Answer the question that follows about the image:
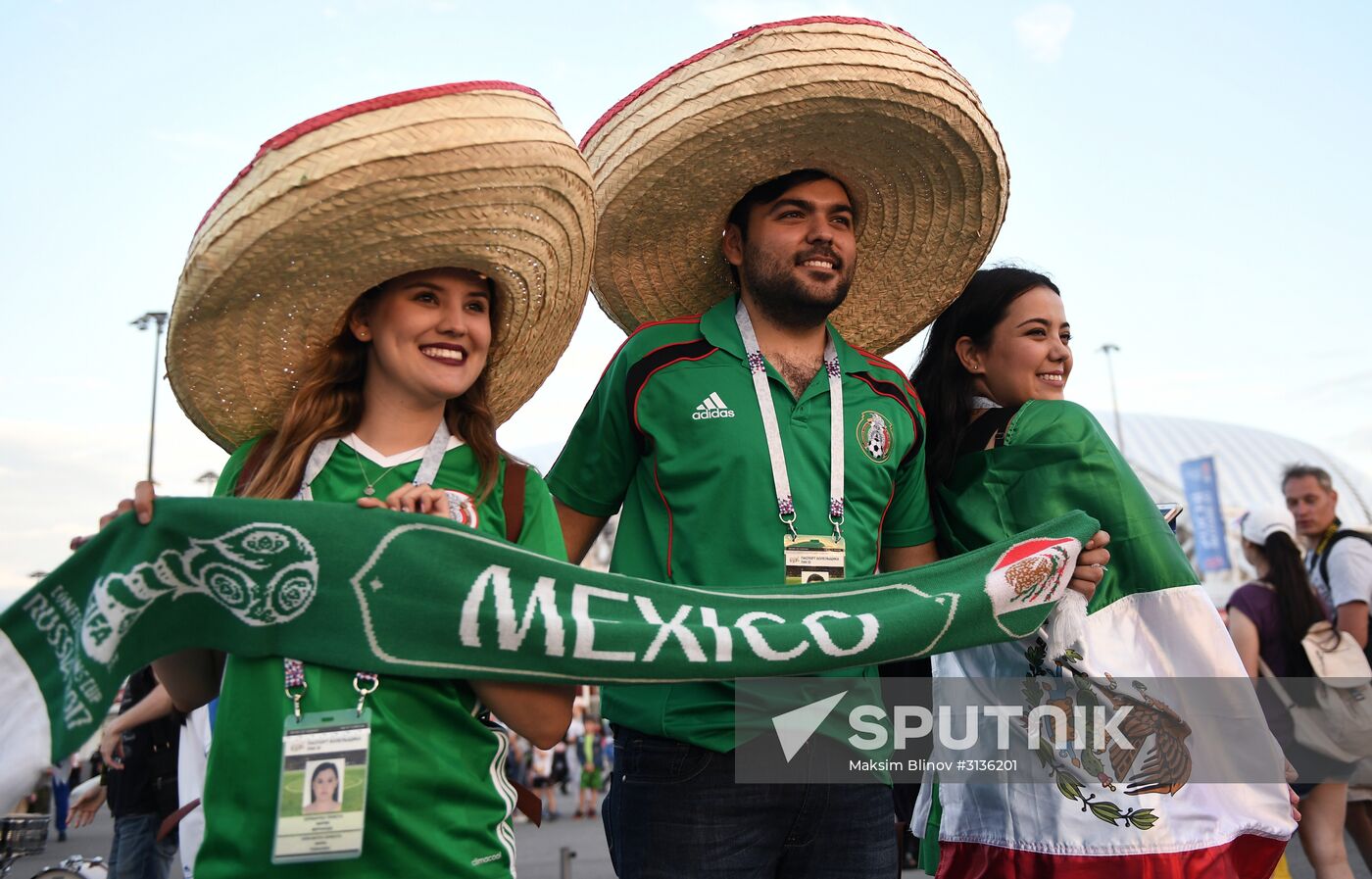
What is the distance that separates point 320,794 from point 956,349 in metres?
2.67

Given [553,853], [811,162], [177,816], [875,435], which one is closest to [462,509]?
[875,435]

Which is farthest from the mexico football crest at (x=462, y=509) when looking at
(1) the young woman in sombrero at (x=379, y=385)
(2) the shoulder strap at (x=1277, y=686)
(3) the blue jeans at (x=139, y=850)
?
(2) the shoulder strap at (x=1277, y=686)

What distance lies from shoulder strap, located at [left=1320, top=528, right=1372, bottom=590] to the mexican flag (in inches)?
170

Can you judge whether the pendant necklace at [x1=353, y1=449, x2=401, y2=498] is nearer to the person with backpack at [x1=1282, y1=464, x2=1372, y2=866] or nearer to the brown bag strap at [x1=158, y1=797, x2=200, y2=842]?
the brown bag strap at [x1=158, y1=797, x2=200, y2=842]

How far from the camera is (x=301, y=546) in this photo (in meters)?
2.63

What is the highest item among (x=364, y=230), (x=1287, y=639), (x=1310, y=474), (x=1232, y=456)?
(x=1232, y=456)

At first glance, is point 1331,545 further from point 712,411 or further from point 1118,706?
point 712,411

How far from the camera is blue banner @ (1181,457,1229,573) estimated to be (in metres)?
37.0

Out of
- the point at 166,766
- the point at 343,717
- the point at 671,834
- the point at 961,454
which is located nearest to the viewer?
the point at 343,717

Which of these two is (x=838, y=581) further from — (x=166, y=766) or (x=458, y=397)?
(x=166, y=766)

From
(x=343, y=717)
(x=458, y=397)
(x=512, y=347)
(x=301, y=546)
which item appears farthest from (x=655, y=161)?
(x=343, y=717)

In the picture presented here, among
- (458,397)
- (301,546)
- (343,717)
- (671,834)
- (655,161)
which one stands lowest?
(671,834)

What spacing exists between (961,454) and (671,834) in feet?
4.97

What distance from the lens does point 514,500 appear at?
2945mm
